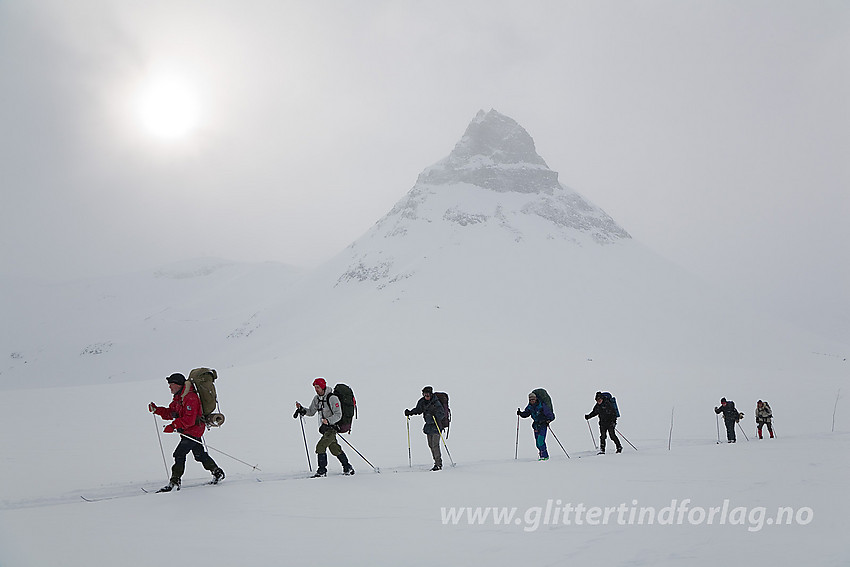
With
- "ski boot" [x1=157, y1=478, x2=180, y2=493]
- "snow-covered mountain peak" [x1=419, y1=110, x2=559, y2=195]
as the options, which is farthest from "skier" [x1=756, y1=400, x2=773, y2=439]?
"snow-covered mountain peak" [x1=419, y1=110, x2=559, y2=195]

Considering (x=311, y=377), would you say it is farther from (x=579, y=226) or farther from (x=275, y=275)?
(x=275, y=275)

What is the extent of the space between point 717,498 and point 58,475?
Answer: 43.8 ft

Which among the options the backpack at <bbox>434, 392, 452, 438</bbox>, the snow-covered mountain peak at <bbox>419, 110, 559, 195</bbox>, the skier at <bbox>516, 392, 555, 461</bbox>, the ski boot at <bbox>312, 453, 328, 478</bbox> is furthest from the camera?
the snow-covered mountain peak at <bbox>419, 110, 559, 195</bbox>

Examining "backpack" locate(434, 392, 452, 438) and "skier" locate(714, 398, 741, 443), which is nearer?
"backpack" locate(434, 392, 452, 438)

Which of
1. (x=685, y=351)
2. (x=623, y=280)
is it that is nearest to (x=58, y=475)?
(x=685, y=351)

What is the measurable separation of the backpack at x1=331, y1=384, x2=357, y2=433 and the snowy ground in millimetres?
974

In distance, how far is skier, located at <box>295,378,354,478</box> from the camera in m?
9.26

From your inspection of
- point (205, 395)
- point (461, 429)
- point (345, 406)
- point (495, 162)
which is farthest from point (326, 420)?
point (495, 162)

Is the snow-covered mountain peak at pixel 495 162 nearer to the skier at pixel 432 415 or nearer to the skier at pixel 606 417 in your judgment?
the skier at pixel 606 417

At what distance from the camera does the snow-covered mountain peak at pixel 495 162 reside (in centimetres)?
10538

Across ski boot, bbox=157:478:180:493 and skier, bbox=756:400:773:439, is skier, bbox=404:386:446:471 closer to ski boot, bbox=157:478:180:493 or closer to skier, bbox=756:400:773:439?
ski boot, bbox=157:478:180:493

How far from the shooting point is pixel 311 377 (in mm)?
34438

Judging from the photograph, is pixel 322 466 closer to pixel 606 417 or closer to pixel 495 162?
pixel 606 417

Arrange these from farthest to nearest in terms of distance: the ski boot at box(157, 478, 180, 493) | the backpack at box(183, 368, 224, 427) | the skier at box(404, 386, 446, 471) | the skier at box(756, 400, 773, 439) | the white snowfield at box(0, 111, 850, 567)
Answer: the skier at box(756, 400, 773, 439) < the skier at box(404, 386, 446, 471) < the backpack at box(183, 368, 224, 427) < the ski boot at box(157, 478, 180, 493) < the white snowfield at box(0, 111, 850, 567)
